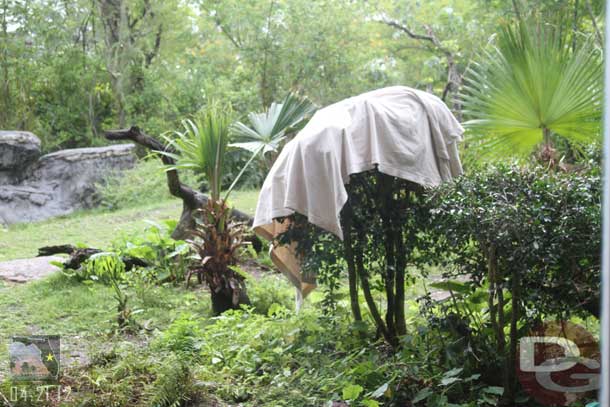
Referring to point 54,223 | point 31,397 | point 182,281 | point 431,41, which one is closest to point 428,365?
point 31,397

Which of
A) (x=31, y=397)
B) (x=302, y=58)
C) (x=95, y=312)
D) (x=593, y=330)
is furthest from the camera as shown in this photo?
(x=302, y=58)

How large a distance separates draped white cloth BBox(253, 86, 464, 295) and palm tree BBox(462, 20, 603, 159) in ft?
1.47

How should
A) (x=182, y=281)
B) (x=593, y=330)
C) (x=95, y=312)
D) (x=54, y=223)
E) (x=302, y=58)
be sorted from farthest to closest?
1. (x=302, y=58)
2. (x=54, y=223)
3. (x=182, y=281)
4. (x=95, y=312)
5. (x=593, y=330)

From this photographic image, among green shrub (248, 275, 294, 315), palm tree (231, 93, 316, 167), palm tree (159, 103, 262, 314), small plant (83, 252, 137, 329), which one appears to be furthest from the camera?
green shrub (248, 275, 294, 315)

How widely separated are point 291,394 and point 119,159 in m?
7.97

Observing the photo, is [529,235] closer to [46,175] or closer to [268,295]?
[268,295]

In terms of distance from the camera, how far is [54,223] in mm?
8672

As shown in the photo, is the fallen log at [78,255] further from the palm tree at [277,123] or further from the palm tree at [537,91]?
the palm tree at [537,91]

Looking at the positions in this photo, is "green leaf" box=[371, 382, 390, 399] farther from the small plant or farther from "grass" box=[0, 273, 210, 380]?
the small plant

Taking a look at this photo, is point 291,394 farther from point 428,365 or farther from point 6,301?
point 6,301

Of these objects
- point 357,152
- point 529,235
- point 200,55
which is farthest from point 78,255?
point 200,55

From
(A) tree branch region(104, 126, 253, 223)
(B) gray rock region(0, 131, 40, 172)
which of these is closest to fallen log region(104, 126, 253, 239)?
(A) tree branch region(104, 126, 253, 223)

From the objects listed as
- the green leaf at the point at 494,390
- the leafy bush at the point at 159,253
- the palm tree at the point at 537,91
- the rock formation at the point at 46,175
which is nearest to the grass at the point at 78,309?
the leafy bush at the point at 159,253

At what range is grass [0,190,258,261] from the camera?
7070 mm
